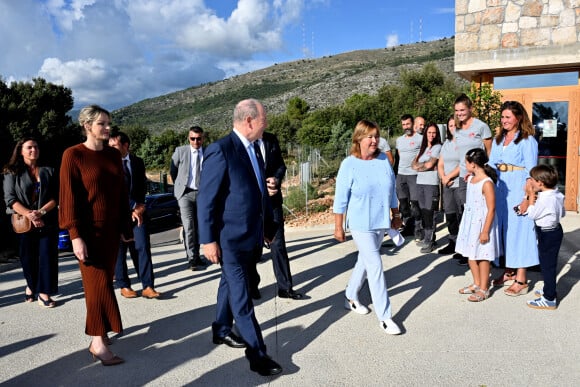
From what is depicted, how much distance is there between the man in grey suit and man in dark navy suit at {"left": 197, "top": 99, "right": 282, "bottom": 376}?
3.16 m

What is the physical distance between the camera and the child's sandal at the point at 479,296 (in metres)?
4.89

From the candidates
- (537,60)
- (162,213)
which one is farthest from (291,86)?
(537,60)

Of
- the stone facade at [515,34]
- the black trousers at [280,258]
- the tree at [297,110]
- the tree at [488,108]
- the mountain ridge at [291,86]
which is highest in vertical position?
the mountain ridge at [291,86]

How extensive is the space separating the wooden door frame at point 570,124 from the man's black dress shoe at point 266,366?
25.6ft

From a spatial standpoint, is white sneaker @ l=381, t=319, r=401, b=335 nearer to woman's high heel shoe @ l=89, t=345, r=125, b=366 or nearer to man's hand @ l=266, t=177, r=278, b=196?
man's hand @ l=266, t=177, r=278, b=196

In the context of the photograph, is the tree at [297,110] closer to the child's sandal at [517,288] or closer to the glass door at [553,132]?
the glass door at [553,132]

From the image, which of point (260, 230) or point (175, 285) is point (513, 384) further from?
point (175, 285)

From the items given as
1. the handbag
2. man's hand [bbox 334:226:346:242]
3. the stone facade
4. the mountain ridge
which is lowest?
man's hand [bbox 334:226:346:242]

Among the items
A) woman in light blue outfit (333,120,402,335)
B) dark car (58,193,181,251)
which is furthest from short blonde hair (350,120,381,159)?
dark car (58,193,181,251)

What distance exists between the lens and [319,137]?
33750 mm

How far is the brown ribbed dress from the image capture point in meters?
3.63

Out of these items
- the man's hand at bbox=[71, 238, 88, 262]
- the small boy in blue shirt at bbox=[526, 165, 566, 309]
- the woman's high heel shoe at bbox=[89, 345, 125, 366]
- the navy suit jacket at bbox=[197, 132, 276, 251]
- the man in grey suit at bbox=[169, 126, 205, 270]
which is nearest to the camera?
the navy suit jacket at bbox=[197, 132, 276, 251]

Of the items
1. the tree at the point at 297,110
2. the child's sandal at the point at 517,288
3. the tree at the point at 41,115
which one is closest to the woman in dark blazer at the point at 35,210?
the child's sandal at the point at 517,288

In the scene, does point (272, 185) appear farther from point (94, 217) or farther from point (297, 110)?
point (297, 110)
